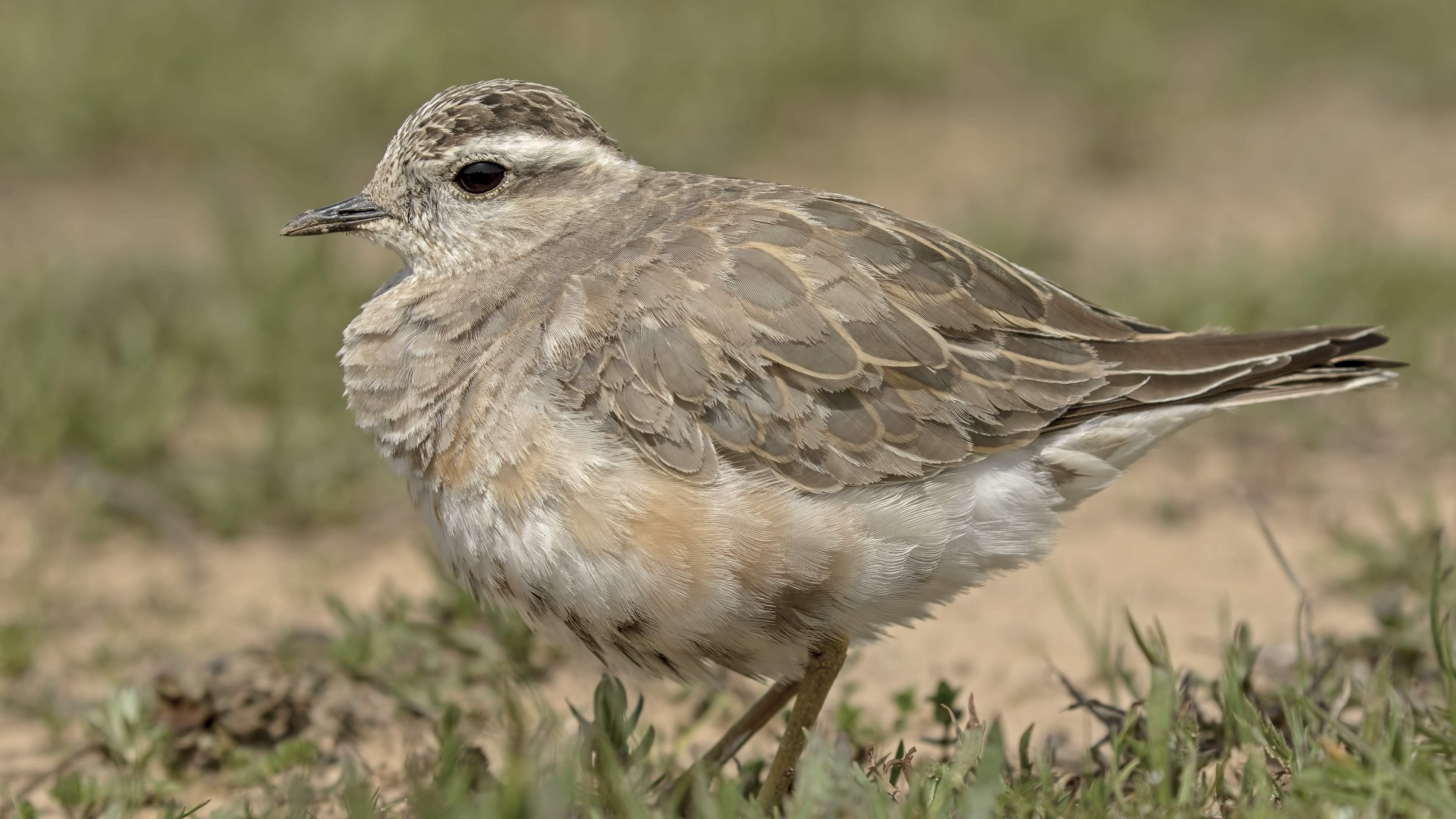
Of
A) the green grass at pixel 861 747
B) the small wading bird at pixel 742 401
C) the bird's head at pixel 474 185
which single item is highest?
the bird's head at pixel 474 185

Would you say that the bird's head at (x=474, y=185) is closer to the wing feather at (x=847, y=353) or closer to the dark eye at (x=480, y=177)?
the dark eye at (x=480, y=177)

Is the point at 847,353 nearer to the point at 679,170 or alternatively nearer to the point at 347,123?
the point at 679,170

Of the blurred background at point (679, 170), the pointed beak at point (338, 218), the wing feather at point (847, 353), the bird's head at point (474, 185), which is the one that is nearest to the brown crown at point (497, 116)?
the bird's head at point (474, 185)

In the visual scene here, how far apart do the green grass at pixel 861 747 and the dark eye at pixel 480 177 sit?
1576mm

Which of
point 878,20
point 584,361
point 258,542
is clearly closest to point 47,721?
point 258,542

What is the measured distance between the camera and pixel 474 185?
501 centimetres

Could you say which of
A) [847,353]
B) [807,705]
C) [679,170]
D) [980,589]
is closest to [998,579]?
[980,589]

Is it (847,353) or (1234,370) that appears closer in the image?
(847,353)

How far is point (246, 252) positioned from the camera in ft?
27.4

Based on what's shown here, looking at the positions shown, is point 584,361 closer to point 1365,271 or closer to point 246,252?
point 246,252

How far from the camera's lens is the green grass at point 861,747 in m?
3.74

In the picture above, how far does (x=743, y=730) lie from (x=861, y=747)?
0.42 m

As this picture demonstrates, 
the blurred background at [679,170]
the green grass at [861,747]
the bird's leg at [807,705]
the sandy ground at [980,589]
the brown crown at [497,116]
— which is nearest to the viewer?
the green grass at [861,747]

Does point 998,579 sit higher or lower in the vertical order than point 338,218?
lower
